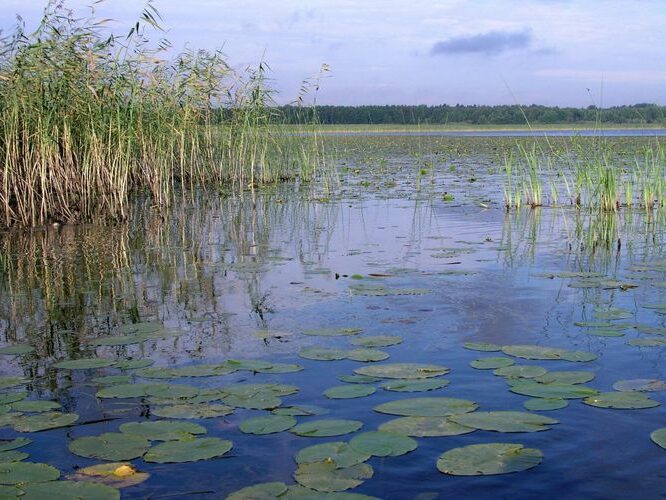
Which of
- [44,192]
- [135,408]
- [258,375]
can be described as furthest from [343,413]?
[44,192]

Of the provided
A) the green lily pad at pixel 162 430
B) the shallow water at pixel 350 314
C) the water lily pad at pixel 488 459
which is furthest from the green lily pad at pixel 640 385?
the green lily pad at pixel 162 430

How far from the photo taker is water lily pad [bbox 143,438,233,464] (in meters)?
2.62

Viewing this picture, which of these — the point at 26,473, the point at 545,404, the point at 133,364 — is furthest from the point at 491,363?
the point at 26,473

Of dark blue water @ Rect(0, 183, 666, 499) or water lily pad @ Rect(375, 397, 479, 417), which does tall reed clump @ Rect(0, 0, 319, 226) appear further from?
water lily pad @ Rect(375, 397, 479, 417)

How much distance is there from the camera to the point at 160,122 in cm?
1082

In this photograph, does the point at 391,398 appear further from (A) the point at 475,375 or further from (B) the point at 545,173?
(B) the point at 545,173

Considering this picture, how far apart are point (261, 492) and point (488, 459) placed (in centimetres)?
77

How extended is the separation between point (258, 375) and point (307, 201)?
8.25m

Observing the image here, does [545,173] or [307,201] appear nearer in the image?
[307,201]

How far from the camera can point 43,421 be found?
9.84 ft

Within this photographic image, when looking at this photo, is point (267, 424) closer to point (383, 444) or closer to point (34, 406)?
point (383, 444)

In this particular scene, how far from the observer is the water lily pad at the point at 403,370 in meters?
3.48

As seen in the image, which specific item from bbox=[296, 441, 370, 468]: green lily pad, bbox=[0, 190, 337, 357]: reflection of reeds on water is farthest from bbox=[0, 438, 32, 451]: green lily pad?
bbox=[0, 190, 337, 357]: reflection of reeds on water

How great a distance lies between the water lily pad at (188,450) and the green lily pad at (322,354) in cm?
111
